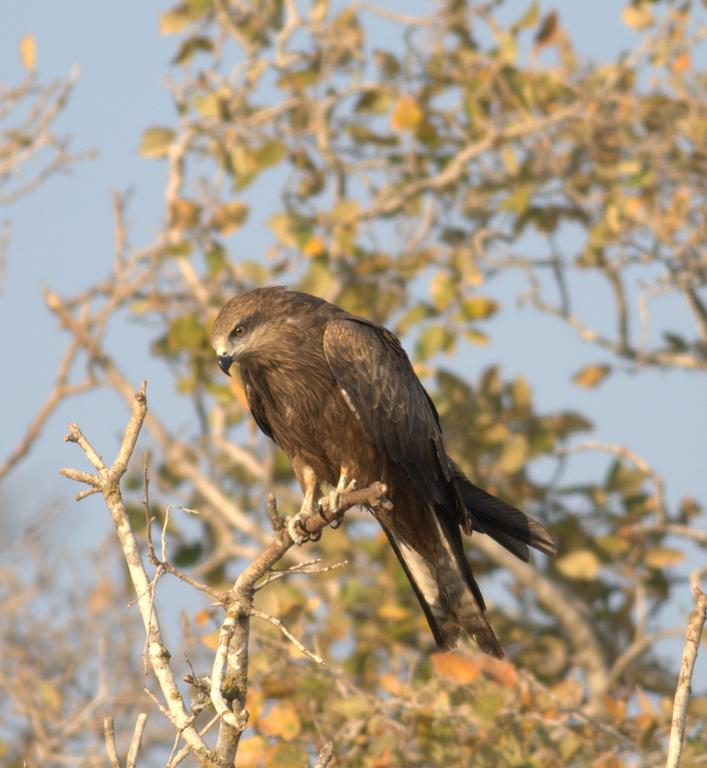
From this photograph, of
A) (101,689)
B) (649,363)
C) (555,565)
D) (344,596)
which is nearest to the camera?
(101,689)

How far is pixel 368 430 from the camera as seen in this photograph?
6.44 m

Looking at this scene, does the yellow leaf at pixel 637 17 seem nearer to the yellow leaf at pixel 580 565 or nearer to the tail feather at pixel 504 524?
the yellow leaf at pixel 580 565

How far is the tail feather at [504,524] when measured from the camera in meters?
6.03

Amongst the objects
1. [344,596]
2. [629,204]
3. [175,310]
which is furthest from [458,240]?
[344,596]

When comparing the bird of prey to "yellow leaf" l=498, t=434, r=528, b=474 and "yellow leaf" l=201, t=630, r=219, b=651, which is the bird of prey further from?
"yellow leaf" l=498, t=434, r=528, b=474

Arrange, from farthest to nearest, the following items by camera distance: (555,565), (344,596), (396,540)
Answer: (555,565), (344,596), (396,540)

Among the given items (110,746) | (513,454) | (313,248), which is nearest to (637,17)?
(313,248)

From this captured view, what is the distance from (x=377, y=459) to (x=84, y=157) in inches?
215

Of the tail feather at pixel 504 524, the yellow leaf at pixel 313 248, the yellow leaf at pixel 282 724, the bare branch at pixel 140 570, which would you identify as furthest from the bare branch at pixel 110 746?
the yellow leaf at pixel 313 248

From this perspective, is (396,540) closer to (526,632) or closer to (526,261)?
(526,632)

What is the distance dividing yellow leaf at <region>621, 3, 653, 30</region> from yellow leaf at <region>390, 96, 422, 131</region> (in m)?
2.11

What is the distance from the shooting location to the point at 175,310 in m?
10.8

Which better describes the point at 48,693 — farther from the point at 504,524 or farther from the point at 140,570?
the point at 140,570

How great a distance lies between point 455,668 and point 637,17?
638 centimetres
